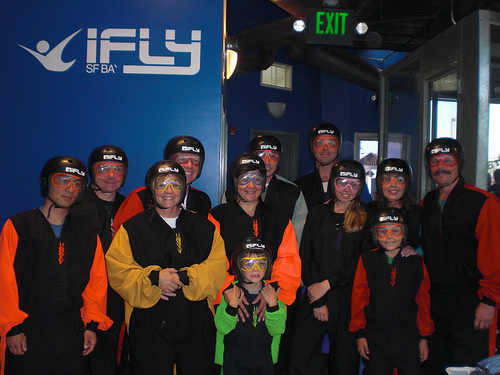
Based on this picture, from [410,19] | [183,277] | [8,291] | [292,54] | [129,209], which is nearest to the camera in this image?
[8,291]

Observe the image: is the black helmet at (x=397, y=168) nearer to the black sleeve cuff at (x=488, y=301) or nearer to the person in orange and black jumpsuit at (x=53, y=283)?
the black sleeve cuff at (x=488, y=301)

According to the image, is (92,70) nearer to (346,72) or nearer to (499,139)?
(499,139)

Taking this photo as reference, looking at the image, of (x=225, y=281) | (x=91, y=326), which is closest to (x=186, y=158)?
(x=225, y=281)

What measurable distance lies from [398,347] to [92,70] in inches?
144

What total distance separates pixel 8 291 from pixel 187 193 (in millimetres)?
1391

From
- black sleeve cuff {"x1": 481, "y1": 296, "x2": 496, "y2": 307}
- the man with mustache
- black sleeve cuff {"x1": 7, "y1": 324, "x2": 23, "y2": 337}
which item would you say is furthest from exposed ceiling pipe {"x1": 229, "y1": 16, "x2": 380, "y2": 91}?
black sleeve cuff {"x1": 7, "y1": 324, "x2": 23, "y2": 337}

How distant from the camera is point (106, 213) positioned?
10.2 feet

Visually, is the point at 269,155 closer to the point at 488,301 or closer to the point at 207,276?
the point at 207,276

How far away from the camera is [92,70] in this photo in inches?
150

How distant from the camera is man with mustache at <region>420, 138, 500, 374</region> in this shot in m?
2.82

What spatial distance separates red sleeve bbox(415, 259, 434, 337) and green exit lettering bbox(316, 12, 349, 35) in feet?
12.6

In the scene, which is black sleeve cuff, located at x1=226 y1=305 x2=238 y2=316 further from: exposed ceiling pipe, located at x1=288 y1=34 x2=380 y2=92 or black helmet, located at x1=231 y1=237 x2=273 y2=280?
exposed ceiling pipe, located at x1=288 y1=34 x2=380 y2=92

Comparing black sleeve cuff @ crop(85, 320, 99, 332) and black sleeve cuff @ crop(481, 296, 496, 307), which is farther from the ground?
black sleeve cuff @ crop(481, 296, 496, 307)

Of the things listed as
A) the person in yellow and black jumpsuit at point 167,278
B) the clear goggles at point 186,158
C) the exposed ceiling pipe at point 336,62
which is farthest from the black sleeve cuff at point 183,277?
the exposed ceiling pipe at point 336,62
